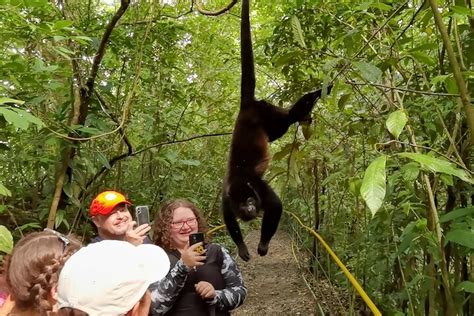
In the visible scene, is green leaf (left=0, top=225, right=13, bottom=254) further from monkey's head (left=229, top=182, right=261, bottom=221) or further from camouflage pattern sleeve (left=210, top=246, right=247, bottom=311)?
monkey's head (left=229, top=182, right=261, bottom=221)

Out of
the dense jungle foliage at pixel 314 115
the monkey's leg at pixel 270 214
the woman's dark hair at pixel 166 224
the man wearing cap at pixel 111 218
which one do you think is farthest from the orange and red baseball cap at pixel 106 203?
the monkey's leg at pixel 270 214

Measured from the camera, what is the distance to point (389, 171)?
11.8ft

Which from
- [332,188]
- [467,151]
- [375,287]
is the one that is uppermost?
[467,151]

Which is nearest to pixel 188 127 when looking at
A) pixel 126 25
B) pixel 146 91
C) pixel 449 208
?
pixel 146 91

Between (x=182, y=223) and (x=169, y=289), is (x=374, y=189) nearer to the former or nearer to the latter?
(x=169, y=289)

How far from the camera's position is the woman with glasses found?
2.51 m

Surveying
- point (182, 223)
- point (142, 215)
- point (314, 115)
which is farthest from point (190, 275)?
point (314, 115)

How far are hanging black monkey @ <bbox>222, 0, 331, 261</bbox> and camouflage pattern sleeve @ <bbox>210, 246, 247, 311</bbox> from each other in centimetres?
133

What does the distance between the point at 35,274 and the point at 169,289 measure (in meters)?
1.04

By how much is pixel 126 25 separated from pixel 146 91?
92cm

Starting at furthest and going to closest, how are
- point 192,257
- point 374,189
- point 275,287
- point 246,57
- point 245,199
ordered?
point 275,287, point 245,199, point 246,57, point 192,257, point 374,189

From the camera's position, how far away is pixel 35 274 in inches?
61.4

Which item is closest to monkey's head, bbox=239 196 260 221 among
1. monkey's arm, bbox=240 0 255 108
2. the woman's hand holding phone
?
monkey's arm, bbox=240 0 255 108

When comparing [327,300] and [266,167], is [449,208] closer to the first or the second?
[266,167]
